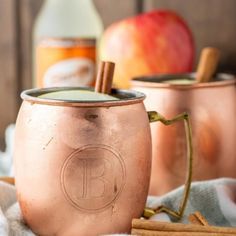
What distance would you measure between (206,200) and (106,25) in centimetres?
57

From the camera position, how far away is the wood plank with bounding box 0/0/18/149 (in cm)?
113

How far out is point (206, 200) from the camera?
620 mm

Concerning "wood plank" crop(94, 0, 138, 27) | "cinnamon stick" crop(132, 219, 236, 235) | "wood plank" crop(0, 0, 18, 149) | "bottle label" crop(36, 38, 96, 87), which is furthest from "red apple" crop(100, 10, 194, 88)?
"cinnamon stick" crop(132, 219, 236, 235)

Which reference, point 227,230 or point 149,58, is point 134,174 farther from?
point 149,58

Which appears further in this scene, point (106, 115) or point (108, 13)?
point (108, 13)

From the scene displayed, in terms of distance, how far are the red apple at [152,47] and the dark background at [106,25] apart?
11cm

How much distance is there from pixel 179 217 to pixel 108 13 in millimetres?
607

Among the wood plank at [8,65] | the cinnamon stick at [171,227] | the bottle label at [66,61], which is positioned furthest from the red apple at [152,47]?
the cinnamon stick at [171,227]

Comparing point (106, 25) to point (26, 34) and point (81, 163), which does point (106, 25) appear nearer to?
point (26, 34)

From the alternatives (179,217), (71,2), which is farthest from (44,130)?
(71,2)

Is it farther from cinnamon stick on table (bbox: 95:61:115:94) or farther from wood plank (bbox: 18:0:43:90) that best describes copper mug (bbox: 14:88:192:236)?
wood plank (bbox: 18:0:43:90)

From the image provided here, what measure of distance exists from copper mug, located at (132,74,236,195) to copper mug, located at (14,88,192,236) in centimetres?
11

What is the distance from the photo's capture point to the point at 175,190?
0.62 meters

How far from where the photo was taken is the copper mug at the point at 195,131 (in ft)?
2.11
